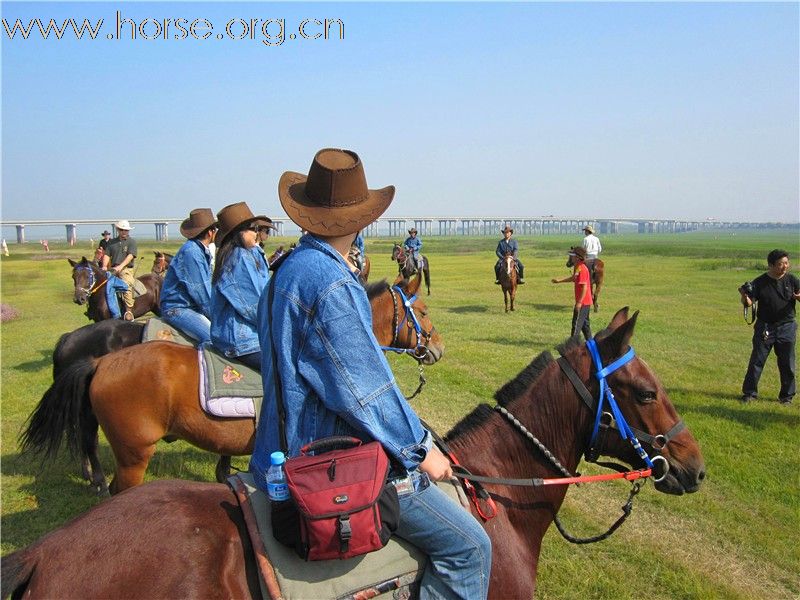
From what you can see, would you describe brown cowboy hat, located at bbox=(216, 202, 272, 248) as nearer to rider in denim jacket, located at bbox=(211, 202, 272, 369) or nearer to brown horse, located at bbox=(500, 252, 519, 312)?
rider in denim jacket, located at bbox=(211, 202, 272, 369)

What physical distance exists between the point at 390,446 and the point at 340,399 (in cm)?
26

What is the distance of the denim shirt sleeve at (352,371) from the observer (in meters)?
2.02

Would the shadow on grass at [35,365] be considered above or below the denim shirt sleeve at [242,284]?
below

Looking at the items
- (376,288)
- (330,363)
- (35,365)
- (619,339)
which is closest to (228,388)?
(376,288)

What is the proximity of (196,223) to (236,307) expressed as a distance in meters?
2.43

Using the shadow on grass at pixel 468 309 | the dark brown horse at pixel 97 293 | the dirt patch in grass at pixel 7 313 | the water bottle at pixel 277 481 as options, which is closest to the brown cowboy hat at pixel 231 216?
the water bottle at pixel 277 481

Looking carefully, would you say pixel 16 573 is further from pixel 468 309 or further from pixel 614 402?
pixel 468 309

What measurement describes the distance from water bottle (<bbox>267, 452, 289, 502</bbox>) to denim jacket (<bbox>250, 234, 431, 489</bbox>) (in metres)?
0.11

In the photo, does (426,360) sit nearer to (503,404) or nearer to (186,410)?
(186,410)

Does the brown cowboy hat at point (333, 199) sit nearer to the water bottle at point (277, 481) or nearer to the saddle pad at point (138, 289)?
the water bottle at point (277, 481)

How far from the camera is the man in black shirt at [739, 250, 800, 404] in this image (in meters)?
8.68

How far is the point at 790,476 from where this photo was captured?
6.30 metres

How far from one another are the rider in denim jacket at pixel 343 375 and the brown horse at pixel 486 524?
298 mm

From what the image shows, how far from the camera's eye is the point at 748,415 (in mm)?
8281
